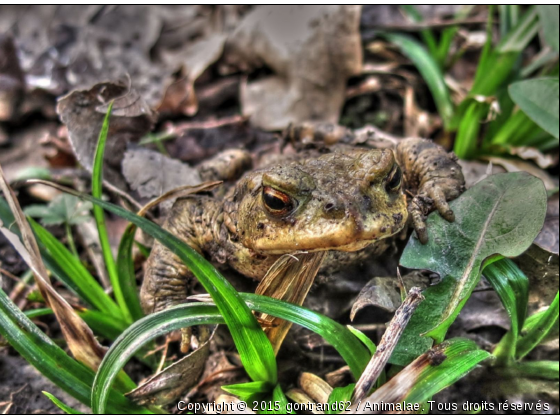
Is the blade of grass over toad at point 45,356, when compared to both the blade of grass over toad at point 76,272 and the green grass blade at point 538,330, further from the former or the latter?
the green grass blade at point 538,330

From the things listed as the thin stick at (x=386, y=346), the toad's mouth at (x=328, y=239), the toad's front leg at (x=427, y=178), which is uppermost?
the toad's mouth at (x=328, y=239)

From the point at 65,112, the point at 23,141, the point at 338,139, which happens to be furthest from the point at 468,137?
the point at 23,141

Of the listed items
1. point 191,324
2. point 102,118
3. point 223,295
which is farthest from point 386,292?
point 102,118

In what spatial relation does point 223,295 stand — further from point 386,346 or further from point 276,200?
point 386,346

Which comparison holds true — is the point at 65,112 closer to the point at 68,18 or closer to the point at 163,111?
the point at 163,111

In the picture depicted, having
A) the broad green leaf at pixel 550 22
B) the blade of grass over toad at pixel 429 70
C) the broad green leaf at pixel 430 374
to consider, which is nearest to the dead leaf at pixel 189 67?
the blade of grass over toad at pixel 429 70

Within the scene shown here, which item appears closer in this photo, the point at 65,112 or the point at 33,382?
the point at 33,382
